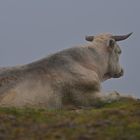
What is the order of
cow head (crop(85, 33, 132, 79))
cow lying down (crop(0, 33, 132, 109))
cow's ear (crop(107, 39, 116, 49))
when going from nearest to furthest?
cow lying down (crop(0, 33, 132, 109)) → cow head (crop(85, 33, 132, 79)) → cow's ear (crop(107, 39, 116, 49))

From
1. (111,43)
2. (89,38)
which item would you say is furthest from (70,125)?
(89,38)

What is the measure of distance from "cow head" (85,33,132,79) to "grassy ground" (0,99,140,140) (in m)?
8.21

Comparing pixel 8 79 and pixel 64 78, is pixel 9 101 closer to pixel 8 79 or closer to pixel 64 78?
pixel 8 79

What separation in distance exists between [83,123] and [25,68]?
6.40m

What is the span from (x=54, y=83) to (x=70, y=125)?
243 inches

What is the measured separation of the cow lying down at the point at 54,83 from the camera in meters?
16.8

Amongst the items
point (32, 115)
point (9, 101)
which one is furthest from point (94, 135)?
point (9, 101)

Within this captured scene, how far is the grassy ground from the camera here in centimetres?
1022

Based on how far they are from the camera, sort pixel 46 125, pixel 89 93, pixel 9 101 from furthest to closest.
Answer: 1. pixel 89 93
2. pixel 9 101
3. pixel 46 125

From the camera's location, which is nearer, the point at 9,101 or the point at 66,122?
the point at 66,122

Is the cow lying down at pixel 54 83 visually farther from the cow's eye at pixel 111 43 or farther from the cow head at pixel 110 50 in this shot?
the cow's eye at pixel 111 43

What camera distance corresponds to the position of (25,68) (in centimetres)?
1734

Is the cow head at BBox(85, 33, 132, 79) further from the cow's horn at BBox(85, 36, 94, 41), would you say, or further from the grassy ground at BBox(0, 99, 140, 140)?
the grassy ground at BBox(0, 99, 140, 140)

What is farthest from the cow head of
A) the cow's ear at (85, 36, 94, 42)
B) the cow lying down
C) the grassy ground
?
the grassy ground
